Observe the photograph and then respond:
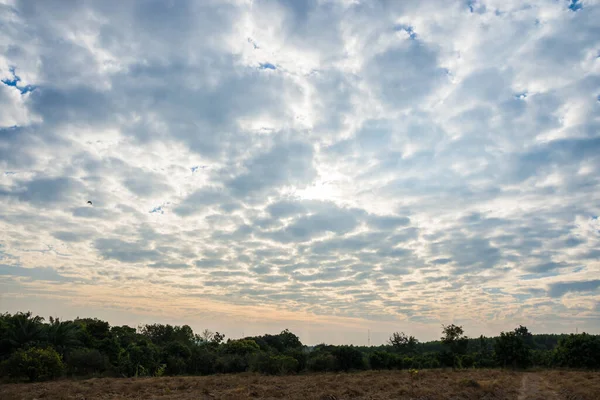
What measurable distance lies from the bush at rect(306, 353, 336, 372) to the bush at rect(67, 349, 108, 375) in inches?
947

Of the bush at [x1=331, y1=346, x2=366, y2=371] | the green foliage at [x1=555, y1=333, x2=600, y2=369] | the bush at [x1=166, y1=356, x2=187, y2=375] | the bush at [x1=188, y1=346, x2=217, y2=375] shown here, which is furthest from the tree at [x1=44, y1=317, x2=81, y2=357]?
the green foliage at [x1=555, y1=333, x2=600, y2=369]

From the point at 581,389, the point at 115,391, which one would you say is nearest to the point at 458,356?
the point at 581,389

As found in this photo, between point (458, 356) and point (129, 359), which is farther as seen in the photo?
point (458, 356)

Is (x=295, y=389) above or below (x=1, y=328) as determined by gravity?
below

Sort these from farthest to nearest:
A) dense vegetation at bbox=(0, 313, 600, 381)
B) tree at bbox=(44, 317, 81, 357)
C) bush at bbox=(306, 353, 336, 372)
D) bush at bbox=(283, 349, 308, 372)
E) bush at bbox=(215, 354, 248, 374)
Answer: bush at bbox=(306, 353, 336, 372) < bush at bbox=(283, 349, 308, 372) < bush at bbox=(215, 354, 248, 374) < tree at bbox=(44, 317, 81, 357) < dense vegetation at bbox=(0, 313, 600, 381)

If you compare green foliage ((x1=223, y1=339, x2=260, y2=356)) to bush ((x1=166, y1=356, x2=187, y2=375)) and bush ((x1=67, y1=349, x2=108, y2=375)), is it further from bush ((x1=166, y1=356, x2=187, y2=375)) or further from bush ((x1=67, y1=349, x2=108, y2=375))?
bush ((x1=67, y1=349, x2=108, y2=375))

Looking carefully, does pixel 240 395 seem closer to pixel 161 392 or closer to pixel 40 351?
pixel 161 392

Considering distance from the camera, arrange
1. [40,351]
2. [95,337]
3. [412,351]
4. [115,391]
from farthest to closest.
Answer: [412,351] < [95,337] < [40,351] < [115,391]

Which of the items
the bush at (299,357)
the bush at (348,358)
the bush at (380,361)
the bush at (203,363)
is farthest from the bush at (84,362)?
the bush at (380,361)

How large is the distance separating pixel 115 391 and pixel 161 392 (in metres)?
3.05

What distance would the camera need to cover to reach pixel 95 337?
166 ft

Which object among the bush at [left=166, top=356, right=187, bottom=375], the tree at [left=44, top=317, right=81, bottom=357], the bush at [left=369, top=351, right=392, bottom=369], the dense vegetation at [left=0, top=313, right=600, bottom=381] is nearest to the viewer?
the dense vegetation at [left=0, top=313, right=600, bottom=381]

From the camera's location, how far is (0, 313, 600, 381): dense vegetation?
37638mm

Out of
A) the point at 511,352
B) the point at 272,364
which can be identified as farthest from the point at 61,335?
the point at 511,352
